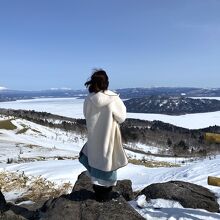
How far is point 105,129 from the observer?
6375 mm

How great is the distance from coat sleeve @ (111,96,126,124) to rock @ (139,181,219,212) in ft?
6.93

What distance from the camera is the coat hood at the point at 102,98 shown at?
6305mm

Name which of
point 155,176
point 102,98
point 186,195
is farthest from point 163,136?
point 102,98

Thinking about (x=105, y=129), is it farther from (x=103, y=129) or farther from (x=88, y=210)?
(x=88, y=210)

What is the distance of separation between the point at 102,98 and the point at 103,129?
1.62 feet

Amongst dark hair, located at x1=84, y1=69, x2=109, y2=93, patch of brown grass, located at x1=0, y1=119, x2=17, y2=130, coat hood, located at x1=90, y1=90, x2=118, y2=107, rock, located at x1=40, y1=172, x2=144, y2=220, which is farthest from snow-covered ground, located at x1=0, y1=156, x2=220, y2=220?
patch of brown grass, located at x1=0, y1=119, x2=17, y2=130

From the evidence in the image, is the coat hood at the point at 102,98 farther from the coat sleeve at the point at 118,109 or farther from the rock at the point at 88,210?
the rock at the point at 88,210

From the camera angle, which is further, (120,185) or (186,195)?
(120,185)

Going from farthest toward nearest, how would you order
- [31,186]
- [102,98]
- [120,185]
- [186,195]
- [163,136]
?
[163,136] → [31,186] → [120,185] → [186,195] → [102,98]

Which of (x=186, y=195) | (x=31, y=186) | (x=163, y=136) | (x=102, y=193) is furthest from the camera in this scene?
(x=163, y=136)

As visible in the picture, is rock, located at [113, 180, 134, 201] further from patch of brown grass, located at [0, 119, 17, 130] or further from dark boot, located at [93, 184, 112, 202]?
patch of brown grass, located at [0, 119, 17, 130]

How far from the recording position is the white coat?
20.7 ft

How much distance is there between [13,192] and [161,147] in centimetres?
8702

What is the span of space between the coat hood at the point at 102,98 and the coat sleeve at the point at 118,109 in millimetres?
78
